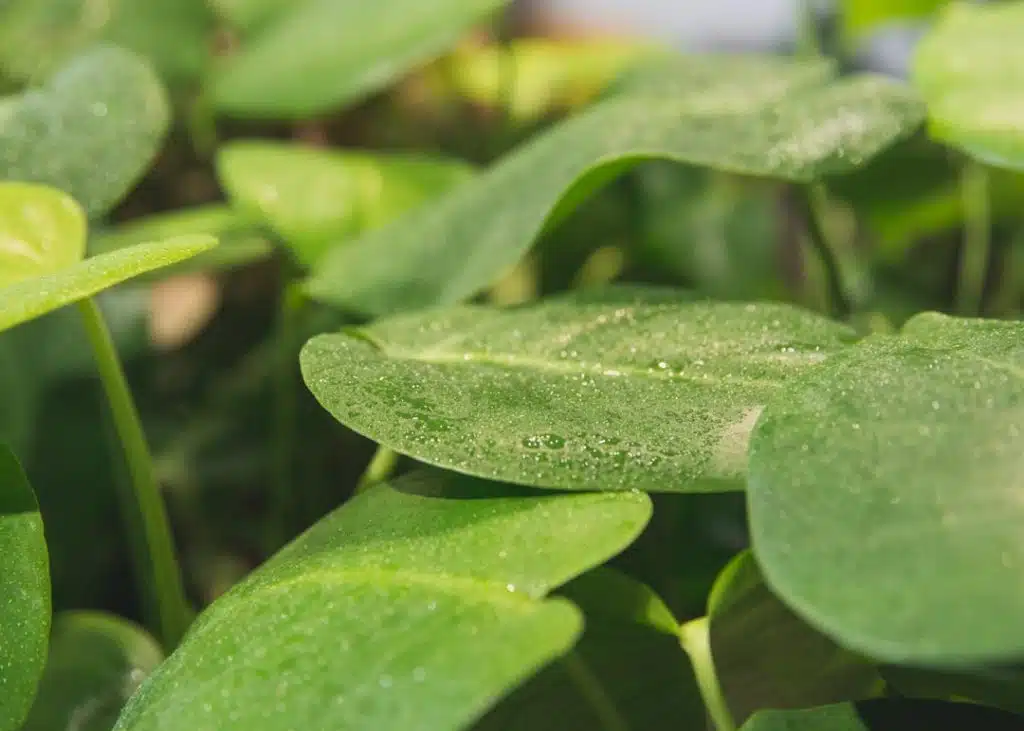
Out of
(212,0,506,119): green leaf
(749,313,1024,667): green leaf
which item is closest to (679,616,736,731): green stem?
(749,313,1024,667): green leaf

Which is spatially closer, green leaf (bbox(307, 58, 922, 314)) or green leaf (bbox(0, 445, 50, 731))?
green leaf (bbox(0, 445, 50, 731))

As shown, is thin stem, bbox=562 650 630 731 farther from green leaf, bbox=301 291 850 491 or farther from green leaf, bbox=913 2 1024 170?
green leaf, bbox=913 2 1024 170

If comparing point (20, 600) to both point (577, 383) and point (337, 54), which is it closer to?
point (577, 383)

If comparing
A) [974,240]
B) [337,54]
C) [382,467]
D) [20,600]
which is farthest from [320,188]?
[974,240]

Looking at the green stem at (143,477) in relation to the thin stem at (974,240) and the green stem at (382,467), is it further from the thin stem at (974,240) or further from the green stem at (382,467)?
the thin stem at (974,240)

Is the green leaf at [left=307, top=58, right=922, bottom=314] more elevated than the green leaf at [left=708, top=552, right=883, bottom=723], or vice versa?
the green leaf at [left=307, top=58, right=922, bottom=314]

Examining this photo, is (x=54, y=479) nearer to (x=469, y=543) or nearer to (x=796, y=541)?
(x=469, y=543)

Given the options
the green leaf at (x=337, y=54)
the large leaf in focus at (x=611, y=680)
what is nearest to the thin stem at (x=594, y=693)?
the large leaf in focus at (x=611, y=680)
